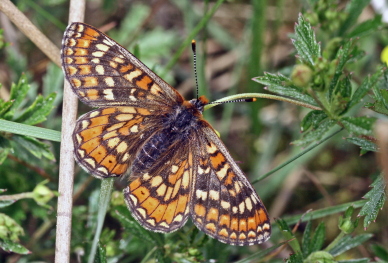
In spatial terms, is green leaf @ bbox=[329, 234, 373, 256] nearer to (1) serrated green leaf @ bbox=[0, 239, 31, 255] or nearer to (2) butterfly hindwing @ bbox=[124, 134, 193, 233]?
(2) butterfly hindwing @ bbox=[124, 134, 193, 233]

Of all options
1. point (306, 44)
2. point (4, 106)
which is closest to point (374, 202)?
point (306, 44)

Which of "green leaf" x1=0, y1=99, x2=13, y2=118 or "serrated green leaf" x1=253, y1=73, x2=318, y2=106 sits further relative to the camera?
"green leaf" x1=0, y1=99, x2=13, y2=118

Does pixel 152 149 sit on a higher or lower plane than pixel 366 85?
higher

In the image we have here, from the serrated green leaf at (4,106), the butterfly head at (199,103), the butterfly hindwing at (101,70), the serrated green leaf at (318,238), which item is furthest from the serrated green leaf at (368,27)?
the serrated green leaf at (4,106)

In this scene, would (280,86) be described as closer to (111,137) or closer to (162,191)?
(162,191)

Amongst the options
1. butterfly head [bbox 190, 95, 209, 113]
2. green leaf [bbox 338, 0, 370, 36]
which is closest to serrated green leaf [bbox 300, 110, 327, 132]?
butterfly head [bbox 190, 95, 209, 113]

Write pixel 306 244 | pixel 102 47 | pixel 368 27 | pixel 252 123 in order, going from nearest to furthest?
1. pixel 102 47
2. pixel 306 244
3. pixel 368 27
4. pixel 252 123

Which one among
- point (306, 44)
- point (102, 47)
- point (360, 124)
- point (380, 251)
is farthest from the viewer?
point (380, 251)

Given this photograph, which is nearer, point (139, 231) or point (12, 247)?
point (12, 247)
